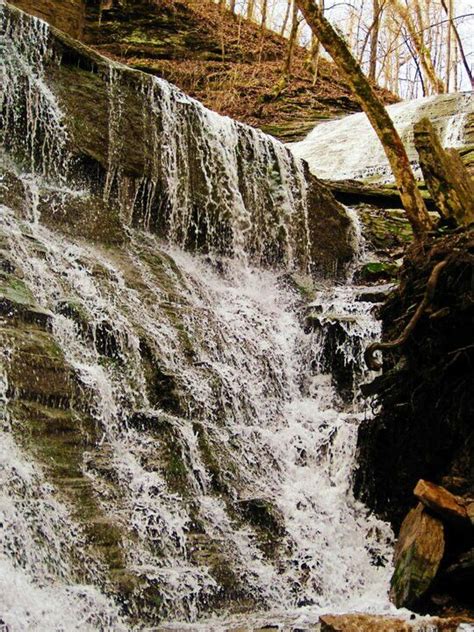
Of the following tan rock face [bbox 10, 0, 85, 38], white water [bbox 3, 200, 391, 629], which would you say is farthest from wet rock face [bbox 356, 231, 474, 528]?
tan rock face [bbox 10, 0, 85, 38]

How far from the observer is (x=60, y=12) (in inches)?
610

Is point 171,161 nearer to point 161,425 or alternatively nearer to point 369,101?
point 369,101

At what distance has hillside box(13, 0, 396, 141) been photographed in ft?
62.2

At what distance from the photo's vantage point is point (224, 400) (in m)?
6.59

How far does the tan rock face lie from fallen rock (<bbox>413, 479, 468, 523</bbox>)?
1266cm

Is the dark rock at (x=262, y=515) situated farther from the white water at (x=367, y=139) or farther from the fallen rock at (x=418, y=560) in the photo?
the white water at (x=367, y=139)

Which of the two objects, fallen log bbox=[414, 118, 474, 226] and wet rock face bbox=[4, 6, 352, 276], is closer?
fallen log bbox=[414, 118, 474, 226]

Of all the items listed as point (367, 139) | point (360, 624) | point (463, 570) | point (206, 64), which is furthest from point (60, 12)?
point (360, 624)

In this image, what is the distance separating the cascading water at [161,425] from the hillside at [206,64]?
32.3 ft

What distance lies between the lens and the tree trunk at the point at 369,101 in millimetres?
8156

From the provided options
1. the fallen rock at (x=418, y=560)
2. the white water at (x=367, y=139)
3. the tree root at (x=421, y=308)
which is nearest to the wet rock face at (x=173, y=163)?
the white water at (x=367, y=139)

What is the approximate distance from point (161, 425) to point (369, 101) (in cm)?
465

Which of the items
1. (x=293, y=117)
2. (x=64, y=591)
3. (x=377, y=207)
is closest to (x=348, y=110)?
(x=293, y=117)

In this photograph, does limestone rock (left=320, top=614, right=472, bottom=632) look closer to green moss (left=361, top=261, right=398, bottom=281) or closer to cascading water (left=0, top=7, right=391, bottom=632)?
cascading water (left=0, top=7, right=391, bottom=632)
